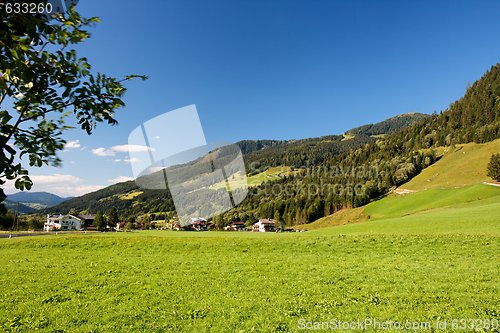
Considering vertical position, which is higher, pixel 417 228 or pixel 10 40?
pixel 10 40

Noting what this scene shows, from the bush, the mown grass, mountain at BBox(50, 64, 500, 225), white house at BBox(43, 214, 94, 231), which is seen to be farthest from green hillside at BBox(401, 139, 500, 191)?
white house at BBox(43, 214, 94, 231)

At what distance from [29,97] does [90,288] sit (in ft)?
44.5

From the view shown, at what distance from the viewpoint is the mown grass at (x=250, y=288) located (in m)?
9.85

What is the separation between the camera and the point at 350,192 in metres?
139

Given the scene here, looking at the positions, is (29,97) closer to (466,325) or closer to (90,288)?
(466,325)

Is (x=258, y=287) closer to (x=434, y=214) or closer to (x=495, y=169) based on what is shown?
(x=434, y=214)

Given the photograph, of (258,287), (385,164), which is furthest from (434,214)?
(385,164)

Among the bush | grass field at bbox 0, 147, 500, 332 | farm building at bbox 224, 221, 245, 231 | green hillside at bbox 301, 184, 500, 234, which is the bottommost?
farm building at bbox 224, 221, 245, 231

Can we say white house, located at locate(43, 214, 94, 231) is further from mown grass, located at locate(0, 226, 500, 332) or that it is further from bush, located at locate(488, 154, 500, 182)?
bush, located at locate(488, 154, 500, 182)

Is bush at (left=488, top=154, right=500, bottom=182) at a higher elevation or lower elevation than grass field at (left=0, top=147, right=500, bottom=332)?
higher

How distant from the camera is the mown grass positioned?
985 cm

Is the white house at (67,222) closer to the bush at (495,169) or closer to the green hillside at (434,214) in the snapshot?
the green hillside at (434,214)

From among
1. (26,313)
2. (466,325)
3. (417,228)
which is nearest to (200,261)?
(26,313)

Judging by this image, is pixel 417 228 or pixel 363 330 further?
pixel 417 228
